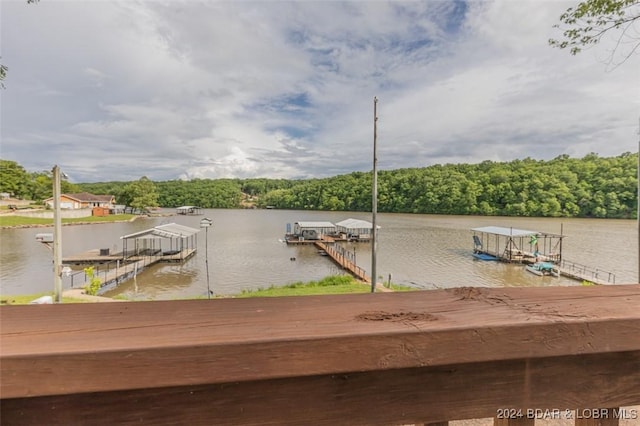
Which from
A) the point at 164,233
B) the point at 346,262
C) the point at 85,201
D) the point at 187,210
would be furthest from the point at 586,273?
the point at 85,201

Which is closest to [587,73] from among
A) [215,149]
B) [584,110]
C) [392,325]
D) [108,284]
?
[584,110]

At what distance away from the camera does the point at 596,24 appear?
3.65 m

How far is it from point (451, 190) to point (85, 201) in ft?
169

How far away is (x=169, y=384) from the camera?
0.39 m

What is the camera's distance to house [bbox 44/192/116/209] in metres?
42.5

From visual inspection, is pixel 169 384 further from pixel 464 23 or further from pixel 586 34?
pixel 464 23

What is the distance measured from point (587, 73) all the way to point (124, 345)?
6124 mm

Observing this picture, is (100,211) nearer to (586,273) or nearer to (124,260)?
(124,260)

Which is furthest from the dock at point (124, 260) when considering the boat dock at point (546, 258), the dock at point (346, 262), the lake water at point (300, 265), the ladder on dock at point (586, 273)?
the ladder on dock at point (586, 273)

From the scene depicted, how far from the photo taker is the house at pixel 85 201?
42531mm

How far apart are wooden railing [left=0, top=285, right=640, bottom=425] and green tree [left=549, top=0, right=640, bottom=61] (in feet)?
12.5

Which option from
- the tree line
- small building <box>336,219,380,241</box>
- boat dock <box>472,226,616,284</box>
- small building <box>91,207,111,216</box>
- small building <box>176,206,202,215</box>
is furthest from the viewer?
small building <box>176,206,202,215</box>

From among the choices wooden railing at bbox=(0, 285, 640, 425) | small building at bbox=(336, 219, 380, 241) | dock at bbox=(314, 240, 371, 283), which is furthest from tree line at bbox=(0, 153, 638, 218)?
wooden railing at bbox=(0, 285, 640, 425)

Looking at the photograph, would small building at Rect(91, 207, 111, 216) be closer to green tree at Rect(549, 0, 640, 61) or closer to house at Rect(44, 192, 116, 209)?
house at Rect(44, 192, 116, 209)
